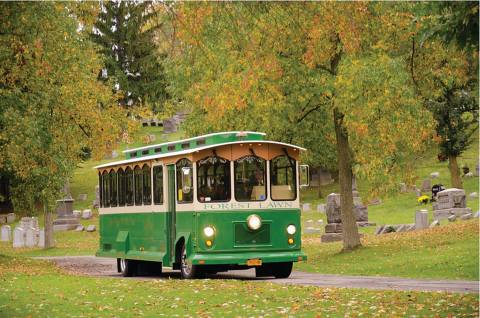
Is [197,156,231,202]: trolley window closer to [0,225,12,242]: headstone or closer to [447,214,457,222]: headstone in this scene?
[447,214,457,222]: headstone

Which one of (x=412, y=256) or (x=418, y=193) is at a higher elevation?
(x=418, y=193)

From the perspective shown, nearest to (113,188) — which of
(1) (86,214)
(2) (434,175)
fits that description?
(1) (86,214)

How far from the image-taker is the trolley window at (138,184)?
26.7m

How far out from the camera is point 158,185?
25609mm

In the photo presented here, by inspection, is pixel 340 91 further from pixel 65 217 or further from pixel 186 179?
pixel 65 217

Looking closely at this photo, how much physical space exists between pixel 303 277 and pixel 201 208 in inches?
122

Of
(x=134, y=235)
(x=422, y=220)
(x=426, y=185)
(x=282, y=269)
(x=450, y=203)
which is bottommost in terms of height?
(x=282, y=269)

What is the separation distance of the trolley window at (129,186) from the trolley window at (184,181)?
10.1ft

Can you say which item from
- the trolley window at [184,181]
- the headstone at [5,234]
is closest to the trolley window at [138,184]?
the trolley window at [184,181]

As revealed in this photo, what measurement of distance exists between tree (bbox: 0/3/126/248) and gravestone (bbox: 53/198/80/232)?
1656 cm

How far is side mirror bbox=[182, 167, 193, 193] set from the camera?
24.0 m

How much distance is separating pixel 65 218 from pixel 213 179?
3487 centimetres

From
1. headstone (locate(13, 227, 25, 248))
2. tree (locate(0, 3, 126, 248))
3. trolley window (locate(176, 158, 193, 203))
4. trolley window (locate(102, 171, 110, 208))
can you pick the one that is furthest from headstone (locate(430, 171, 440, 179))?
trolley window (locate(176, 158, 193, 203))

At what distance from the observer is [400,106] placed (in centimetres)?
2752
